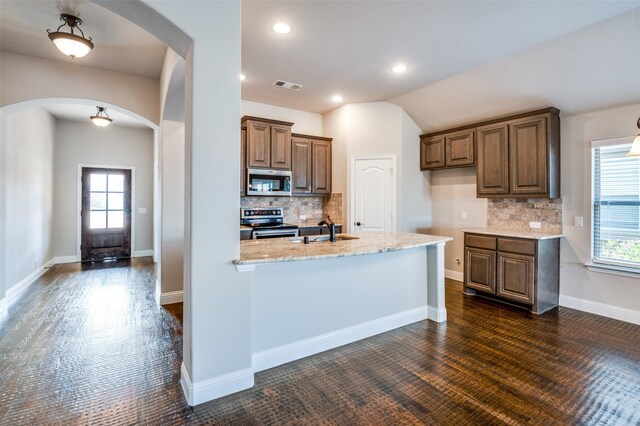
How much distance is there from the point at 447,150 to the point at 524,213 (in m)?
1.44

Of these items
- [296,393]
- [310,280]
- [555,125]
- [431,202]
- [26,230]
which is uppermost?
[555,125]

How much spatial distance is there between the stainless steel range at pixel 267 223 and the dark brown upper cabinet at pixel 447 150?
250 centimetres

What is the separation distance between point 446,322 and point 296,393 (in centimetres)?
202

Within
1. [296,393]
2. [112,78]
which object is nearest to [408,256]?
[296,393]

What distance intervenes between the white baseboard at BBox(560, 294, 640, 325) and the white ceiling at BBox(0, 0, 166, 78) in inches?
223

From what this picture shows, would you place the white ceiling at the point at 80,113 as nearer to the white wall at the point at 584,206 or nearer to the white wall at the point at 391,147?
the white wall at the point at 391,147

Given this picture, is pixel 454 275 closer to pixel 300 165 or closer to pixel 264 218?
pixel 300 165

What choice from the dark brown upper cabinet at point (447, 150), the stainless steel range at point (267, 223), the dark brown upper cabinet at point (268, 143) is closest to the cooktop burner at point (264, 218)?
the stainless steel range at point (267, 223)

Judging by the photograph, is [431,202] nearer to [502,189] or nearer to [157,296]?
[502,189]

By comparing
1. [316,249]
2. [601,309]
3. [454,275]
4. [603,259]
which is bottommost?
[601,309]

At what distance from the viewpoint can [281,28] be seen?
3.04 m

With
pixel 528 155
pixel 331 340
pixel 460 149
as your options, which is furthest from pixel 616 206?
pixel 331 340

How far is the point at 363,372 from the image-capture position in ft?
8.11

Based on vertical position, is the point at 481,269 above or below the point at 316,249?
below
